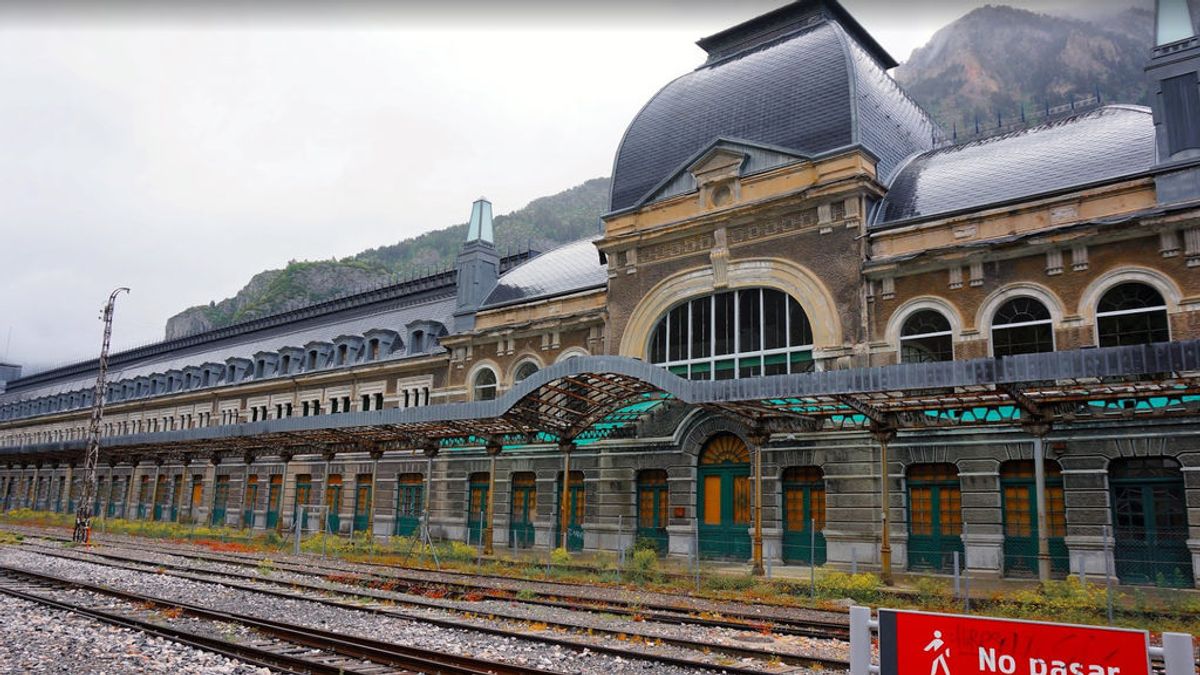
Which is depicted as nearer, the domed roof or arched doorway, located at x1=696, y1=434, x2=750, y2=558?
arched doorway, located at x1=696, y1=434, x2=750, y2=558

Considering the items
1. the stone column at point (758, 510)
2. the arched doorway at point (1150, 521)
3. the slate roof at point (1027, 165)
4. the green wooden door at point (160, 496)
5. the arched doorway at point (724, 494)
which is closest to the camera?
the arched doorway at point (1150, 521)

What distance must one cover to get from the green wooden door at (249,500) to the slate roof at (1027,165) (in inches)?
1575

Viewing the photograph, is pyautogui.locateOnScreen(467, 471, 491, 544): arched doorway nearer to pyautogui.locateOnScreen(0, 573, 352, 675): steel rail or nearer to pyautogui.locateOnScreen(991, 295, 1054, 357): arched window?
pyautogui.locateOnScreen(0, 573, 352, 675): steel rail

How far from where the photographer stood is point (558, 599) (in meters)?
18.5

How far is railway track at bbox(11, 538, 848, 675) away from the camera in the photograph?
12016 millimetres

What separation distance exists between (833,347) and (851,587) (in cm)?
832


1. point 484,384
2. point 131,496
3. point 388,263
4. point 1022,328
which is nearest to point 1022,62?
point 388,263

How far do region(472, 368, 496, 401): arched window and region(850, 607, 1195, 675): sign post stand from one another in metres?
32.3

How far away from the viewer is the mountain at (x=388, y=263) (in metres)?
104

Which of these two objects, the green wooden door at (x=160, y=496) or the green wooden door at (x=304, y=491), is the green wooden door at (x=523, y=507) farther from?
the green wooden door at (x=160, y=496)

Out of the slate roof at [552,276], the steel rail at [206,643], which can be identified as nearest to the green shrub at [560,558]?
the steel rail at [206,643]

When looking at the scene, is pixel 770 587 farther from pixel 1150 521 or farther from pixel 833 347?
pixel 1150 521

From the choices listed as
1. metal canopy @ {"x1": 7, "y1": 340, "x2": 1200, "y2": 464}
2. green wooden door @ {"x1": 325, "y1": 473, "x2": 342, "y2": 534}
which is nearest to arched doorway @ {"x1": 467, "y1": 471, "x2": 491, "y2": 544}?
metal canopy @ {"x1": 7, "y1": 340, "x2": 1200, "y2": 464}

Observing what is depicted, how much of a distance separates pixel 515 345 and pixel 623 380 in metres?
12.5
